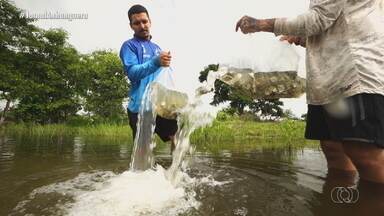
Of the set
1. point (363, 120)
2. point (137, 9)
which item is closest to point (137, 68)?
point (137, 9)

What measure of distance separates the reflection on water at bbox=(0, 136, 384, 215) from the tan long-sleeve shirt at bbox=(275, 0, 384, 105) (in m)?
0.80

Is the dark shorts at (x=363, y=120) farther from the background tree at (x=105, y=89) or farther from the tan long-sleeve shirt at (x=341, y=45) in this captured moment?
the background tree at (x=105, y=89)

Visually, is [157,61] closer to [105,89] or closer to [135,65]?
[135,65]

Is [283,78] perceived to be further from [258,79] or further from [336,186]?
[336,186]

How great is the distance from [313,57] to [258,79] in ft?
2.76

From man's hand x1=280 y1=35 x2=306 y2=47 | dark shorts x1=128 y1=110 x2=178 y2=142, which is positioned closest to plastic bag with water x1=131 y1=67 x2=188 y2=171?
dark shorts x1=128 y1=110 x2=178 y2=142

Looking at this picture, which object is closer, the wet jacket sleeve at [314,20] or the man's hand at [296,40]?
the wet jacket sleeve at [314,20]

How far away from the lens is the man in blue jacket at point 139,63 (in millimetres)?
4348

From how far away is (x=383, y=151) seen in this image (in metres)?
2.52

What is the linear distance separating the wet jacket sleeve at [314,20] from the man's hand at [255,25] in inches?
2.7

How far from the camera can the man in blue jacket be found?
435cm

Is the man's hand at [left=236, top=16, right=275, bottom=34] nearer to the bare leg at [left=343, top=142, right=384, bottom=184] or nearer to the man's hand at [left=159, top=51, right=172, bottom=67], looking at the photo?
the bare leg at [left=343, top=142, right=384, bottom=184]

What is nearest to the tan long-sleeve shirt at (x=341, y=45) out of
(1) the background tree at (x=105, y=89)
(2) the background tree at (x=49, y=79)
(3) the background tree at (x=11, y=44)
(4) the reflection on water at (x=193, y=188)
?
(4) the reflection on water at (x=193, y=188)

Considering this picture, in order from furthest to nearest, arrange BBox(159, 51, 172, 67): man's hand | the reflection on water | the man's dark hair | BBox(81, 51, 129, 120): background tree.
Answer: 1. BBox(81, 51, 129, 120): background tree
2. the man's dark hair
3. BBox(159, 51, 172, 67): man's hand
4. the reflection on water
